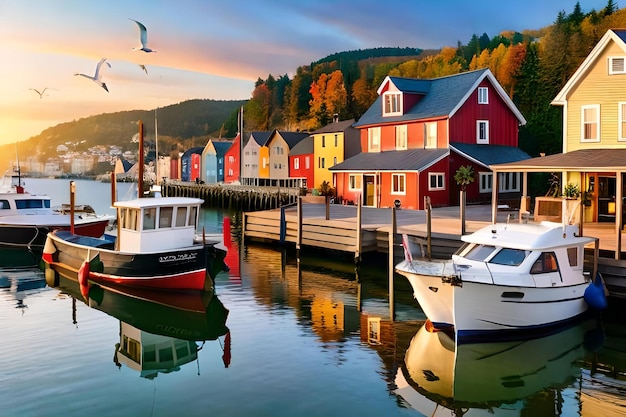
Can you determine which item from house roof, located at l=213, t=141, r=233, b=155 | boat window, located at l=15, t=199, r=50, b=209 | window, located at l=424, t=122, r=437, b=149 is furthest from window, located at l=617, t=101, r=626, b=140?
house roof, located at l=213, t=141, r=233, b=155

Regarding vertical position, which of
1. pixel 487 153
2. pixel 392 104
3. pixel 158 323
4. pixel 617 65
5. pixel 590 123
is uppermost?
pixel 392 104

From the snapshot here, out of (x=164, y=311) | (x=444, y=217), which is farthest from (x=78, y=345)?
(x=444, y=217)

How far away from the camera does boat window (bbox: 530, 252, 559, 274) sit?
15688 millimetres

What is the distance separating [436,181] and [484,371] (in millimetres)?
25032

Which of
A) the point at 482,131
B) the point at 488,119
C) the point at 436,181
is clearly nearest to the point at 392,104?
the point at 482,131

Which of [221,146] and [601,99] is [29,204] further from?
[221,146]

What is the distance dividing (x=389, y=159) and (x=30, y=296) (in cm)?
2478

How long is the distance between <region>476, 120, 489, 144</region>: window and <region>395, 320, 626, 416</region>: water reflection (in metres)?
25.8

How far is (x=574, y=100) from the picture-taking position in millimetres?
26734

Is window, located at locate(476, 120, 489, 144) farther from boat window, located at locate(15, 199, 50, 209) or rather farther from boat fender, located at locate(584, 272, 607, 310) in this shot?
boat window, located at locate(15, 199, 50, 209)

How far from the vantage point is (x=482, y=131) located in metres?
41.6

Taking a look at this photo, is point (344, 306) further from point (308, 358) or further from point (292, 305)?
point (308, 358)

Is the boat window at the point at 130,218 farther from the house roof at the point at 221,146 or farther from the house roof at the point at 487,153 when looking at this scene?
the house roof at the point at 221,146

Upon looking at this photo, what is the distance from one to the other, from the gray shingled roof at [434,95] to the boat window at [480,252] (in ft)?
78.0
